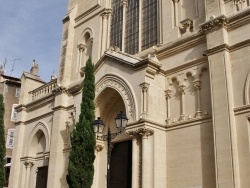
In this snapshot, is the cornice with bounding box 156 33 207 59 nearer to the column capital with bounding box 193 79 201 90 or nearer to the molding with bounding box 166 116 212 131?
the column capital with bounding box 193 79 201 90

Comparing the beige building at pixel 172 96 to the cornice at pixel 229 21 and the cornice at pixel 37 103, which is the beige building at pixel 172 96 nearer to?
the cornice at pixel 229 21

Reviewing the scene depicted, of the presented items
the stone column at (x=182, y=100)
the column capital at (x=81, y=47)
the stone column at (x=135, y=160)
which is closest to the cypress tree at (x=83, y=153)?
the stone column at (x=135, y=160)

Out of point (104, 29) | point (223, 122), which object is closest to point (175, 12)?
point (104, 29)

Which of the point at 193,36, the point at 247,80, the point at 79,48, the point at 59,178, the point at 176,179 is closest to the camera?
the point at 247,80

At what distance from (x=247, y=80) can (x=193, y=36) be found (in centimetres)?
349

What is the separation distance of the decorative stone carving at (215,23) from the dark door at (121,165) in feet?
20.8

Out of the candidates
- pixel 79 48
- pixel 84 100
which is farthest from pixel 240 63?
pixel 79 48

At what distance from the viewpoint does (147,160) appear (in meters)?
15.1

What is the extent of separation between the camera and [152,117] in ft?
51.9

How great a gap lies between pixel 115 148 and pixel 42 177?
7.69m

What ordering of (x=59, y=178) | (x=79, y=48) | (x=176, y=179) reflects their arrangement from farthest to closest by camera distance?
(x=79, y=48) < (x=59, y=178) < (x=176, y=179)

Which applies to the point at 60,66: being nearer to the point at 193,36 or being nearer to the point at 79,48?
the point at 79,48

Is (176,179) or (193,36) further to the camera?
(193,36)

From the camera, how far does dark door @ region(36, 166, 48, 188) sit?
2305 cm
